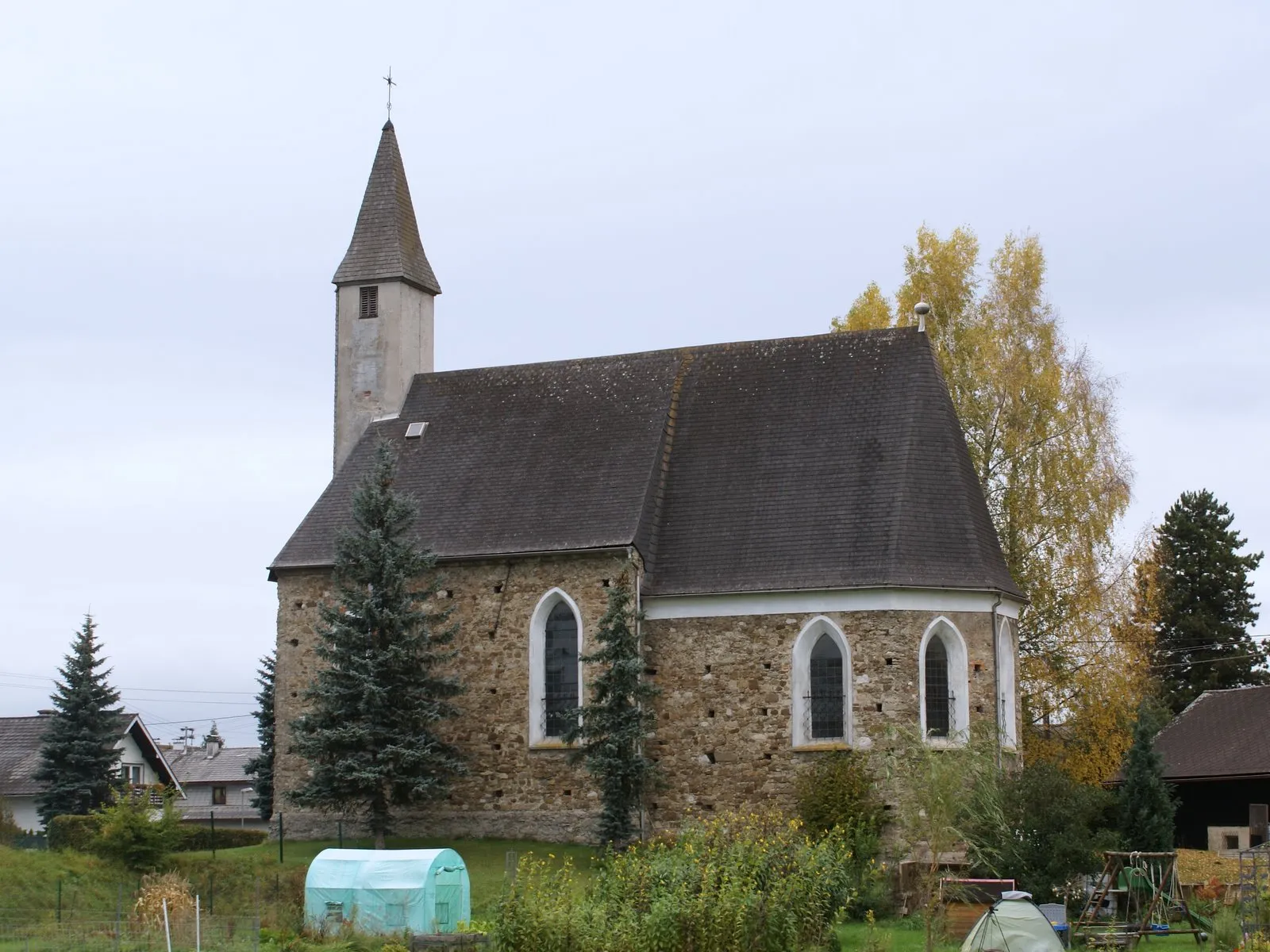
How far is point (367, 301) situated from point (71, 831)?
43.8 feet

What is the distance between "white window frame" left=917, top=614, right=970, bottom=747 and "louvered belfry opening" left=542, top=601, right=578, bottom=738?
270 inches

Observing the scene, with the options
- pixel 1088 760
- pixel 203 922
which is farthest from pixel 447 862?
pixel 1088 760

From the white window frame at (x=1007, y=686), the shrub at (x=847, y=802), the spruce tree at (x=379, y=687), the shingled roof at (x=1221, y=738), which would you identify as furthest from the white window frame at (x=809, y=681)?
the shingled roof at (x=1221, y=738)

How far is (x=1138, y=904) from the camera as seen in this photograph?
25.3 metres

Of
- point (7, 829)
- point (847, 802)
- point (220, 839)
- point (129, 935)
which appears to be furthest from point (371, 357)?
point (129, 935)

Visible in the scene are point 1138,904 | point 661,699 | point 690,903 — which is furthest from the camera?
point 661,699

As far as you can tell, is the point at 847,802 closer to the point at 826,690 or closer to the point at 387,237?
the point at 826,690

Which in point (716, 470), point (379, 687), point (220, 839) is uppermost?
point (716, 470)

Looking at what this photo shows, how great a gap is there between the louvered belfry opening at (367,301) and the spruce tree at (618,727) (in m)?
11.0

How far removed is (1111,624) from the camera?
37375 mm

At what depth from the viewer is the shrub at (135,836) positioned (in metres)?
30.5

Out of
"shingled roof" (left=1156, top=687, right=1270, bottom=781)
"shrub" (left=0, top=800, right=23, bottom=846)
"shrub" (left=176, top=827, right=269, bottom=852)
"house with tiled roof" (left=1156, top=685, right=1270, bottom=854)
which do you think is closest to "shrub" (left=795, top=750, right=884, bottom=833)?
"shingled roof" (left=1156, top=687, right=1270, bottom=781)

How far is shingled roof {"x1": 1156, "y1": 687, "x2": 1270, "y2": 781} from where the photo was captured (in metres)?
36.3

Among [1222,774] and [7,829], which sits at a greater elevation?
[1222,774]
